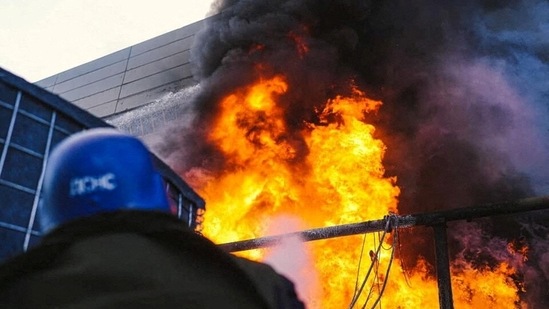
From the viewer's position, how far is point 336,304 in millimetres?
10578

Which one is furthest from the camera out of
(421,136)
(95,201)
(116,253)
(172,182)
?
(421,136)

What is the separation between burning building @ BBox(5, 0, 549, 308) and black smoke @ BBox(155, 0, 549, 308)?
4cm

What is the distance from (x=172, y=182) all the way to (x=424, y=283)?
8.82m

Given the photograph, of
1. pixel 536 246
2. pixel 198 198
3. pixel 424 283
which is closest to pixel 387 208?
pixel 424 283

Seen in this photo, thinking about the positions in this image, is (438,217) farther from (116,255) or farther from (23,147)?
(116,255)

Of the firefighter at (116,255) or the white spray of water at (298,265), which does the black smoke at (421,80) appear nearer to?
the white spray of water at (298,265)

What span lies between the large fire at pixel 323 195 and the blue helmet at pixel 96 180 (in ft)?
29.2

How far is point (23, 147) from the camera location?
3.44 meters

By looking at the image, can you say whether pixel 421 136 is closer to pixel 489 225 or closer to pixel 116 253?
pixel 489 225

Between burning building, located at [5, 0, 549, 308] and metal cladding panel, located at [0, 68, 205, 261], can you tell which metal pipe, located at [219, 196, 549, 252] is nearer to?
metal cladding panel, located at [0, 68, 205, 261]

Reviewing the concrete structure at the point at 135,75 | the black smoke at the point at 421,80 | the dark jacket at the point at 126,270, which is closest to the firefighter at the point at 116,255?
the dark jacket at the point at 126,270

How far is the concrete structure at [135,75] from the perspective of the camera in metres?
15.4

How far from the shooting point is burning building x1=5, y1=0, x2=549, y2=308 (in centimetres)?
1080

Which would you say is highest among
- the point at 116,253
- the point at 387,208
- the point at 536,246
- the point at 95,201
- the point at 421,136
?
the point at 421,136
